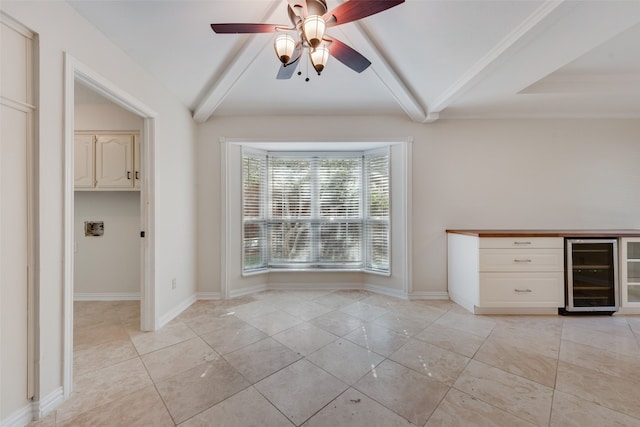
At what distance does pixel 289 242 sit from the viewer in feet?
12.2

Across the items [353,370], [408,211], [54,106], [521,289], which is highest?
[54,106]

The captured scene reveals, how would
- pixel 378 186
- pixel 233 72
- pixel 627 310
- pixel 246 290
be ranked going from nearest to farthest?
pixel 233 72
pixel 627 310
pixel 246 290
pixel 378 186

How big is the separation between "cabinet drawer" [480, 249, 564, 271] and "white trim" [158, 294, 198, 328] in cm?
344

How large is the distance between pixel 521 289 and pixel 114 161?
16.5ft

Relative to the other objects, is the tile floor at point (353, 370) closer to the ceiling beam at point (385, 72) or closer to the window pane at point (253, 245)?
the window pane at point (253, 245)

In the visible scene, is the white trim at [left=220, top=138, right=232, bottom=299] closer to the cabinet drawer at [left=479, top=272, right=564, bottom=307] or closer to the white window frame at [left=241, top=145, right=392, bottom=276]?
the white window frame at [left=241, top=145, right=392, bottom=276]

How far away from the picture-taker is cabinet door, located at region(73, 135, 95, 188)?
2.98 m

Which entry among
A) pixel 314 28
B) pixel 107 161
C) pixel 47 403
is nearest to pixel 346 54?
pixel 314 28

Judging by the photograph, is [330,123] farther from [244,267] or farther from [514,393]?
[514,393]

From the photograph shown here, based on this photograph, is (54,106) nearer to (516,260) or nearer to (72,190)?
(72,190)

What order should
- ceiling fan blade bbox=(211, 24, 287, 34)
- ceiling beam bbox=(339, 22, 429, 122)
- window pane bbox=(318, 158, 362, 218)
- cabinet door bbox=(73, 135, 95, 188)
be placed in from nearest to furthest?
ceiling fan blade bbox=(211, 24, 287, 34) → ceiling beam bbox=(339, 22, 429, 122) → cabinet door bbox=(73, 135, 95, 188) → window pane bbox=(318, 158, 362, 218)

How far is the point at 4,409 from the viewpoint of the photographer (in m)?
1.26

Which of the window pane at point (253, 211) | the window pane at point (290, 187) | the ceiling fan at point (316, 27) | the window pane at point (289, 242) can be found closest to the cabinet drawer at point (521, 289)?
the window pane at point (289, 242)

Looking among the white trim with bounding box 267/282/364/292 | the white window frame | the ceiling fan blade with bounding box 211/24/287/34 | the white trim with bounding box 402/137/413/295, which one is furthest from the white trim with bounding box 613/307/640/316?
the ceiling fan blade with bounding box 211/24/287/34
